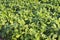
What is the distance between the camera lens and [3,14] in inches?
232

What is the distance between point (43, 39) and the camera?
4625 millimetres

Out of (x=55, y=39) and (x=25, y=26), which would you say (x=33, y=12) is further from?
(x=55, y=39)

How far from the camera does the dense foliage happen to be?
15.5 ft

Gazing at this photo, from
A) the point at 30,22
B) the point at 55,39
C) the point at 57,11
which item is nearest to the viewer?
the point at 55,39

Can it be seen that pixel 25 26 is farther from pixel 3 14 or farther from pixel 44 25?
pixel 3 14

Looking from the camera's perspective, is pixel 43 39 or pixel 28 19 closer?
pixel 43 39

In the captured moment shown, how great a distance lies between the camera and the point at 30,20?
531cm

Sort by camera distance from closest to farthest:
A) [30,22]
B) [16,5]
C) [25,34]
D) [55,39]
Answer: [55,39] < [25,34] < [30,22] < [16,5]

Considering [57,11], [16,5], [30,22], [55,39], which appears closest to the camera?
[55,39]

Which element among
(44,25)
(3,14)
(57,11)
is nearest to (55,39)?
(44,25)

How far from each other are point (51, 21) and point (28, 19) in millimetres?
622

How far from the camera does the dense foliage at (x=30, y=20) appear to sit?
4725mm

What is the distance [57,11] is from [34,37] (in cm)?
147

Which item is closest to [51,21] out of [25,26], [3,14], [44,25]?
[44,25]
